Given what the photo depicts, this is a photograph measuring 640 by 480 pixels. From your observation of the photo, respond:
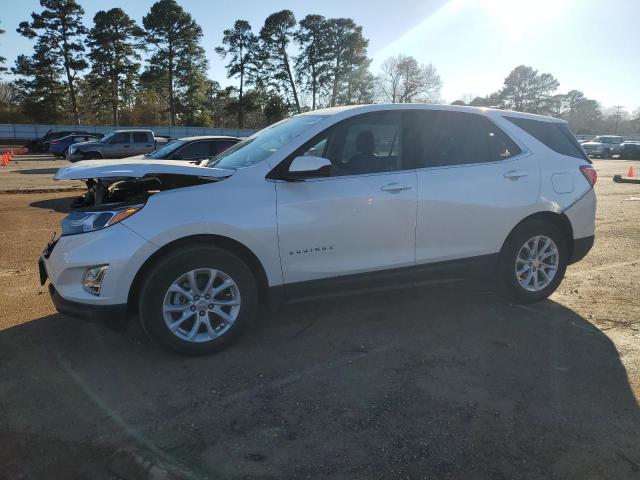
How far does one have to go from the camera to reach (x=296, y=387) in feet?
10.8

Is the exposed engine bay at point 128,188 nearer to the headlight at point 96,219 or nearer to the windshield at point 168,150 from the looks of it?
the headlight at point 96,219

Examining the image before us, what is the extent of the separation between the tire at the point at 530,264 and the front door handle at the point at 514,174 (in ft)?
1.43

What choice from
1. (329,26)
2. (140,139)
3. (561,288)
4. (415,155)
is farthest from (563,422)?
(329,26)

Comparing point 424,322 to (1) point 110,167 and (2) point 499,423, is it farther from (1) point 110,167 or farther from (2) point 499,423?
(1) point 110,167

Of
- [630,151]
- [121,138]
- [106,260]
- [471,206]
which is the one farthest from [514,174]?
[630,151]

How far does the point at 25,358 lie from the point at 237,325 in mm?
1550

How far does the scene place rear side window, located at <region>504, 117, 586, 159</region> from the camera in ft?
15.8

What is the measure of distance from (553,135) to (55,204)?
972 centimetres

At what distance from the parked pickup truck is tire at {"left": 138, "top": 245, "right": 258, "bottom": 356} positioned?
1987 centimetres

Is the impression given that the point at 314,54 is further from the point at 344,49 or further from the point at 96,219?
the point at 96,219

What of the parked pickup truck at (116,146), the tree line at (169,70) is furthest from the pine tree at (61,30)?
the parked pickup truck at (116,146)

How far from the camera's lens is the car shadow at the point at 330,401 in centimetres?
256

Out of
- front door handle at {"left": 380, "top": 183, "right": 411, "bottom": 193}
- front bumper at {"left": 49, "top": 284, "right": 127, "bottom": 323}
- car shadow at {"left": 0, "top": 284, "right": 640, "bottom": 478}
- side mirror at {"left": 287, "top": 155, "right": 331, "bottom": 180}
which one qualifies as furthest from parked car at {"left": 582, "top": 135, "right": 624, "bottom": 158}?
front bumper at {"left": 49, "top": 284, "right": 127, "bottom": 323}

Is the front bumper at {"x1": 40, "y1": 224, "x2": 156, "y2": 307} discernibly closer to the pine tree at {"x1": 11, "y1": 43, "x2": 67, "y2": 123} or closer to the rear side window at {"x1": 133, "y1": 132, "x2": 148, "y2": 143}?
the rear side window at {"x1": 133, "y1": 132, "x2": 148, "y2": 143}
